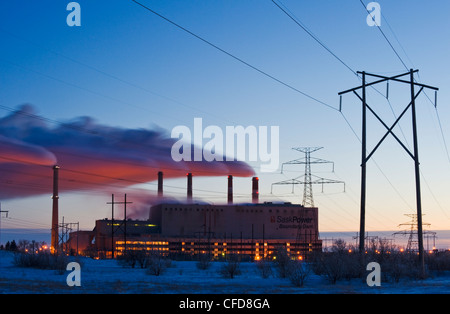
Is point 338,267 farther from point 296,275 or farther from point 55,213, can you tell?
point 55,213

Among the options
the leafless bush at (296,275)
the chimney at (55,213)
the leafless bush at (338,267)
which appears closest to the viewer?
the leafless bush at (296,275)

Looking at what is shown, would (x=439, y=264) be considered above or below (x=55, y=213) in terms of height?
below

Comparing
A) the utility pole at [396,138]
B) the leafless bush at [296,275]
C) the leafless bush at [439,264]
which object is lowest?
the leafless bush at [439,264]

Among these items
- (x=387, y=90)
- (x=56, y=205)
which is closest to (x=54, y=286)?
(x=387, y=90)

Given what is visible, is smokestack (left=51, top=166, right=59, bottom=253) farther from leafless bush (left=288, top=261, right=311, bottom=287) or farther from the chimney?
leafless bush (left=288, top=261, right=311, bottom=287)

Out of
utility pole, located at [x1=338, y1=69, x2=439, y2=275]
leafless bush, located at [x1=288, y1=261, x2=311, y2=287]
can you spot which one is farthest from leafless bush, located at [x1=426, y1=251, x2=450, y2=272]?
leafless bush, located at [x1=288, y1=261, x2=311, y2=287]

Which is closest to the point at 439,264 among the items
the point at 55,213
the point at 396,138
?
the point at 396,138

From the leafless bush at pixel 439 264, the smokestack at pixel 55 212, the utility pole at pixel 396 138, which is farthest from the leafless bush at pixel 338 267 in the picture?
the smokestack at pixel 55 212

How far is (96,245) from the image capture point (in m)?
187

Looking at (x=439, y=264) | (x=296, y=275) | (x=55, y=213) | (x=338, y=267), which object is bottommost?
(x=439, y=264)

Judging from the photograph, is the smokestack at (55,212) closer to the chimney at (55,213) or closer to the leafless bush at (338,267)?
the chimney at (55,213)

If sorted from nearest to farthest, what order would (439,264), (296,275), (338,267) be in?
(296,275), (338,267), (439,264)
